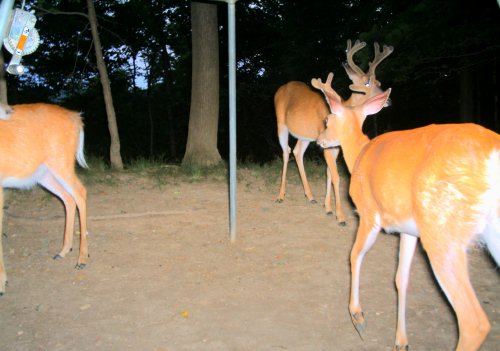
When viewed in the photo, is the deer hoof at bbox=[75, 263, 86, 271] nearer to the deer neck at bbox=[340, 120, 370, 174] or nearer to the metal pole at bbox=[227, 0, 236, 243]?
the metal pole at bbox=[227, 0, 236, 243]

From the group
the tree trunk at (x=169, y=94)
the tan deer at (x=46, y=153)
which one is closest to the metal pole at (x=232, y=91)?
the tan deer at (x=46, y=153)

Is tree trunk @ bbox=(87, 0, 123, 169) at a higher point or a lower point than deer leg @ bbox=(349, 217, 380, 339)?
higher

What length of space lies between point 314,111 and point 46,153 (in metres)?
4.35

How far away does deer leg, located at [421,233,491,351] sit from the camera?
10.1 feet

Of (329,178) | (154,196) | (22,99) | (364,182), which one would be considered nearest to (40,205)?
(154,196)

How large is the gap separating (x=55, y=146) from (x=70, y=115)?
1.63 ft

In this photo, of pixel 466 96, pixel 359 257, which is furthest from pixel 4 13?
pixel 466 96

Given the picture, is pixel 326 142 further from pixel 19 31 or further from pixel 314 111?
pixel 19 31

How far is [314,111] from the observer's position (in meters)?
8.23

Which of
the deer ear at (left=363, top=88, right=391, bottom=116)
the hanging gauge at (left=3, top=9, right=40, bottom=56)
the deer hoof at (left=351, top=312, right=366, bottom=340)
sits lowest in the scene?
the deer hoof at (left=351, top=312, right=366, bottom=340)

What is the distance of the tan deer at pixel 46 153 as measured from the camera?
18.5 feet

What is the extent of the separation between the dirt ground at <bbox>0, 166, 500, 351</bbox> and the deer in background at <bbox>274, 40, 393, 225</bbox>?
482 mm

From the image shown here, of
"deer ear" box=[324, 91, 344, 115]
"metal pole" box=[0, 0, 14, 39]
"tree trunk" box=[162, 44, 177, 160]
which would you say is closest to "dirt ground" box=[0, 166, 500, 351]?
"deer ear" box=[324, 91, 344, 115]

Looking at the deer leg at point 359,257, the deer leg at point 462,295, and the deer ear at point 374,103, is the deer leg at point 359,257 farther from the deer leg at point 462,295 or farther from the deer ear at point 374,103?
the deer ear at point 374,103
